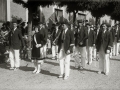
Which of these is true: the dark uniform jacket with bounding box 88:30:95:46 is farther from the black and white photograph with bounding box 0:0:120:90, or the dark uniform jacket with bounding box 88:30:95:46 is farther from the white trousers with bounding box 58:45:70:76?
the white trousers with bounding box 58:45:70:76

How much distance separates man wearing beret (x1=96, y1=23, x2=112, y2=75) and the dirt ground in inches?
13.7

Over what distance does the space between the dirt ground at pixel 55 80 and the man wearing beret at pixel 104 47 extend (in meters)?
0.35

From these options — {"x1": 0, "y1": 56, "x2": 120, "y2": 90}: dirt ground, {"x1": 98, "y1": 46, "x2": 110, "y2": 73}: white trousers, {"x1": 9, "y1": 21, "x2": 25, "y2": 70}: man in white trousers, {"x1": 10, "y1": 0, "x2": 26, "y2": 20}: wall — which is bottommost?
{"x1": 0, "y1": 56, "x2": 120, "y2": 90}: dirt ground

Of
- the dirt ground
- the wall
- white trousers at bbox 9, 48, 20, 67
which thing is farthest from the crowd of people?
the wall

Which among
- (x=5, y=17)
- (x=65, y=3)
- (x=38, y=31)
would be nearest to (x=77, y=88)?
(x=38, y=31)

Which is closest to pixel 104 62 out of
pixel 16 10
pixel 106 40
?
pixel 106 40

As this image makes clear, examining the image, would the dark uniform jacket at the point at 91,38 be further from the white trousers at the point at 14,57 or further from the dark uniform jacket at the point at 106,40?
the white trousers at the point at 14,57

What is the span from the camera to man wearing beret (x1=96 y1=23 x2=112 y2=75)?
322 inches

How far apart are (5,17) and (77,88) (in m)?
10.9

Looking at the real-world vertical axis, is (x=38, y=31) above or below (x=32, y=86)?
above

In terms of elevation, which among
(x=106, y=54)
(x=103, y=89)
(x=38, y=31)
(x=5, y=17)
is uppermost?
(x=5, y=17)

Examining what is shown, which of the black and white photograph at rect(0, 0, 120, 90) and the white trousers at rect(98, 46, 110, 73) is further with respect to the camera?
the white trousers at rect(98, 46, 110, 73)

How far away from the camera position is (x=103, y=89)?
6316mm

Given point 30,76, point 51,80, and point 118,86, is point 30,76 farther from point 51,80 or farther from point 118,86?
point 118,86
